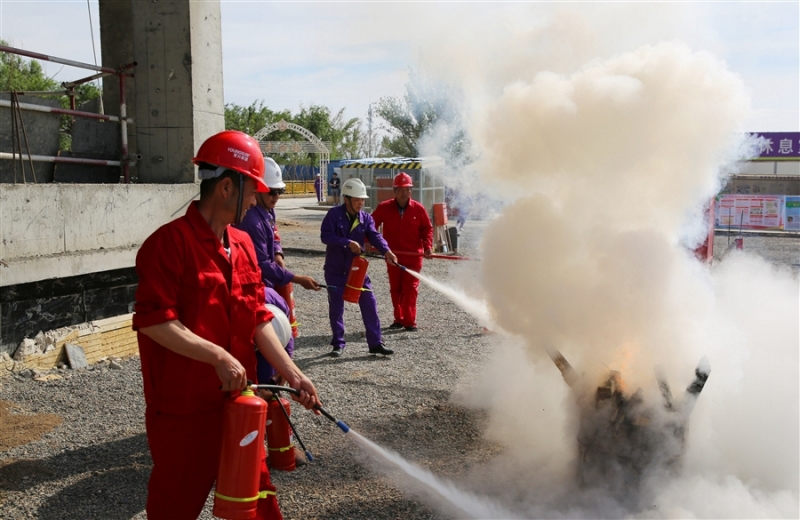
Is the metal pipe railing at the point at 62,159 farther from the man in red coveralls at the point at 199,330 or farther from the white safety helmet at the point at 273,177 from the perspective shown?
the man in red coveralls at the point at 199,330

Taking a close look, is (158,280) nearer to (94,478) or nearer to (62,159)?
(94,478)

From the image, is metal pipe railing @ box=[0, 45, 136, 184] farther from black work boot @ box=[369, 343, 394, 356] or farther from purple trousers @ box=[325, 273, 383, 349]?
black work boot @ box=[369, 343, 394, 356]

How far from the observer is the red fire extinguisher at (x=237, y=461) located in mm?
2510

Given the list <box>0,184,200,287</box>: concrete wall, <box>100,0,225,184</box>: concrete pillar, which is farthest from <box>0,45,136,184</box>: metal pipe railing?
<box>0,184,200,287</box>: concrete wall

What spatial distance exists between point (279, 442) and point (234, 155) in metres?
2.14

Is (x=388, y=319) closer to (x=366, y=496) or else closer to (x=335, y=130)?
(x=366, y=496)

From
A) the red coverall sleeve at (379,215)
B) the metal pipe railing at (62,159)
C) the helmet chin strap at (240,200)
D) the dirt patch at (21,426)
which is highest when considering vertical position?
the metal pipe railing at (62,159)

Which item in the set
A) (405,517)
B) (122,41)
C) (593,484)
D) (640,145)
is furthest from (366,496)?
(122,41)

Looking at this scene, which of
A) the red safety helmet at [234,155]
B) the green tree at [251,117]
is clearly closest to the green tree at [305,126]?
the green tree at [251,117]

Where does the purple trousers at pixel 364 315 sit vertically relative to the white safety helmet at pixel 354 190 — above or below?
below

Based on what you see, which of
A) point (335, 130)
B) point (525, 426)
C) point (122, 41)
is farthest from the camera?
point (335, 130)

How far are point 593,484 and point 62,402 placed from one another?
4.23 m

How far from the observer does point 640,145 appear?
398 cm

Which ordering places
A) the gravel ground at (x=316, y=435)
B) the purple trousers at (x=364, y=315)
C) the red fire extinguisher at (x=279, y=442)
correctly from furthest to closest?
the purple trousers at (x=364, y=315), the red fire extinguisher at (x=279, y=442), the gravel ground at (x=316, y=435)
